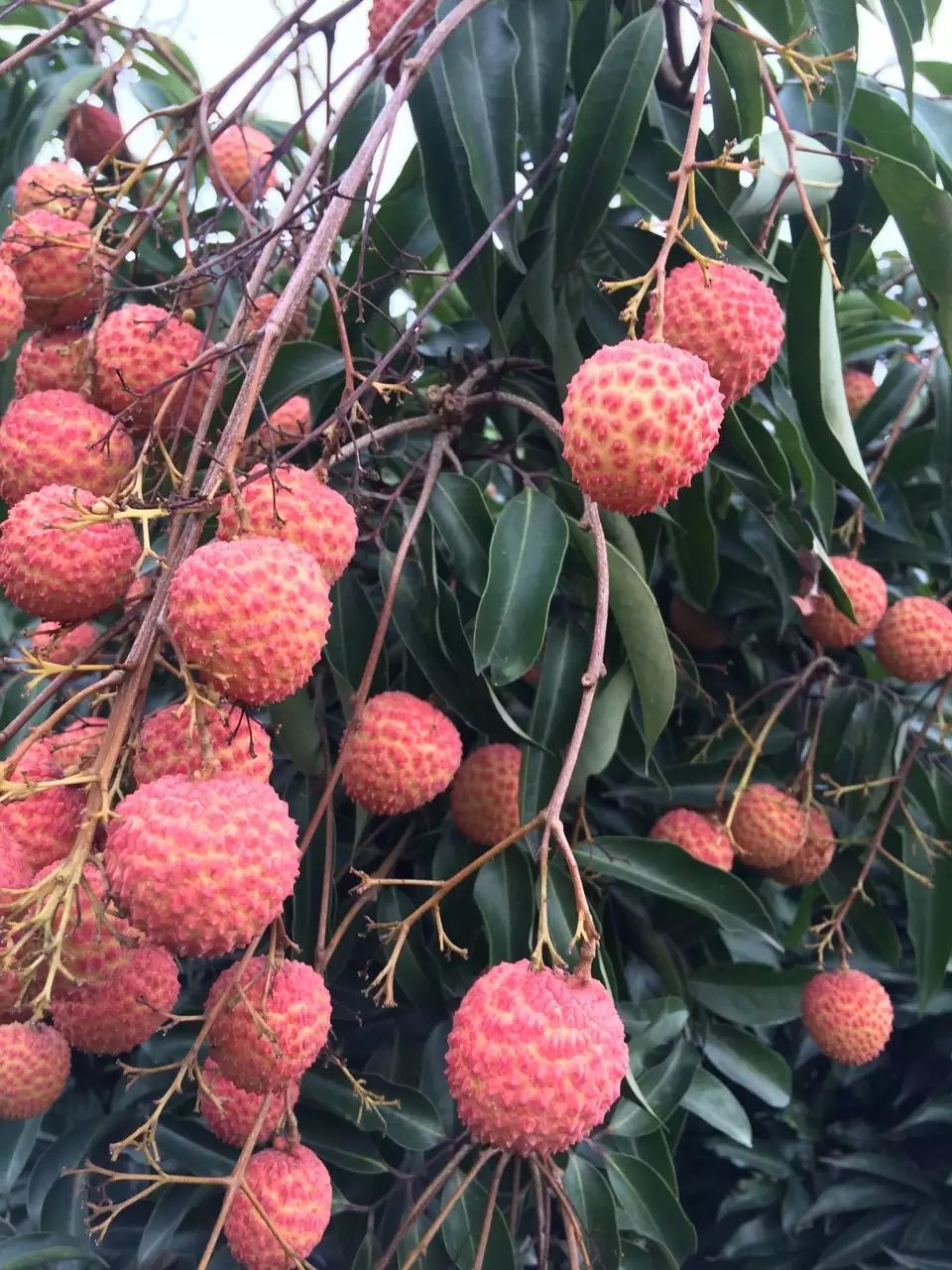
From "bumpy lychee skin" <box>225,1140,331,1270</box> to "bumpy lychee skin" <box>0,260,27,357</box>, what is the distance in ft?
1.90

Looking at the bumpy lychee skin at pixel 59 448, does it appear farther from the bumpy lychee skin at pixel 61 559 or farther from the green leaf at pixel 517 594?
the green leaf at pixel 517 594

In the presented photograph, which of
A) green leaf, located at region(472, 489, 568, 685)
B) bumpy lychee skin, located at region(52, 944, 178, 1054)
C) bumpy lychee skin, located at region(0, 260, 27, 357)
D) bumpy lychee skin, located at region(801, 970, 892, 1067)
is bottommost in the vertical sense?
bumpy lychee skin, located at region(801, 970, 892, 1067)

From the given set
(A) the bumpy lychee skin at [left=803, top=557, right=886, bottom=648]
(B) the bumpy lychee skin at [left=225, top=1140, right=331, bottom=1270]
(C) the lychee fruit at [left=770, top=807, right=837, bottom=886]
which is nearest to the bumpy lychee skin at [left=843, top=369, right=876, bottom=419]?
(A) the bumpy lychee skin at [left=803, top=557, right=886, bottom=648]

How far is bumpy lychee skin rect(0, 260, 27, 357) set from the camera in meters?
0.75

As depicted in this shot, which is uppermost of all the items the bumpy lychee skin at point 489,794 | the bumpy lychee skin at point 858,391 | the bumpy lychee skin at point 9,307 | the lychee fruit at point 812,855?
the bumpy lychee skin at point 9,307

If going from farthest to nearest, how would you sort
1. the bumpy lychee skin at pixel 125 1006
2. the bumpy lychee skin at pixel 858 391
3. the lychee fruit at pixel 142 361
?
1. the bumpy lychee skin at pixel 858 391
2. the lychee fruit at pixel 142 361
3. the bumpy lychee skin at pixel 125 1006

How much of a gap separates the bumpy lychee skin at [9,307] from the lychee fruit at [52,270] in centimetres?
2

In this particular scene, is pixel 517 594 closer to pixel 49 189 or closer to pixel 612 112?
pixel 612 112

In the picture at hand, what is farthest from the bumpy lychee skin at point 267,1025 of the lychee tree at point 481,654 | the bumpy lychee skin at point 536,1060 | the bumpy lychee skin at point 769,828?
the bumpy lychee skin at point 769,828

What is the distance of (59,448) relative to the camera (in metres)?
0.67

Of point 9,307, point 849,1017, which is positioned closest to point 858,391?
point 849,1017

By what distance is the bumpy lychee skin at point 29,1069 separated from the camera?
75 centimetres

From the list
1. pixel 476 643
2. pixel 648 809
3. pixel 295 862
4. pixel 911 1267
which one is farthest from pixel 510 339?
pixel 911 1267

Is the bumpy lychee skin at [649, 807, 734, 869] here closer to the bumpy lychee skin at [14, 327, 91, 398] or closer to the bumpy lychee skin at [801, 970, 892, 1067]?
the bumpy lychee skin at [801, 970, 892, 1067]
